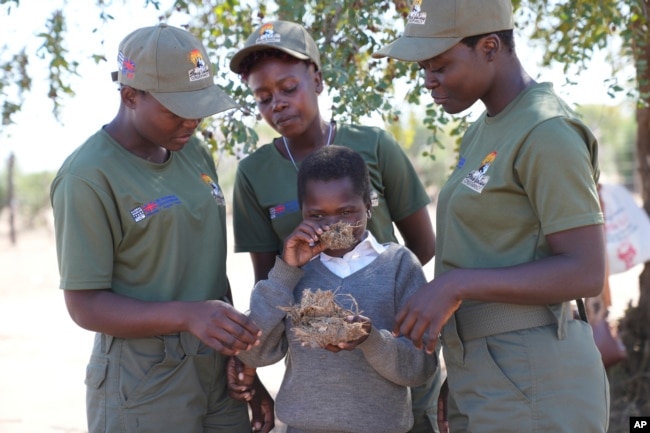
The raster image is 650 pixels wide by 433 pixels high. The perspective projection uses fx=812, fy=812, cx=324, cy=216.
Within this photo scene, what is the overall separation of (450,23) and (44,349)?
7.44m

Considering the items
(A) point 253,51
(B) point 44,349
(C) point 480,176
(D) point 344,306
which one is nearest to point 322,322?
(D) point 344,306

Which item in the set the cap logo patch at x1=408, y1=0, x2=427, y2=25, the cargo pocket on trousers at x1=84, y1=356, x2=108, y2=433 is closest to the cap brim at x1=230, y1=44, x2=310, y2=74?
the cap logo patch at x1=408, y1=0, x2=427, y2=25

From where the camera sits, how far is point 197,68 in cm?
→ 290

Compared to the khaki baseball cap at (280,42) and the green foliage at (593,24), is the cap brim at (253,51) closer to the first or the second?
the khaki baseball cap at (280,42)

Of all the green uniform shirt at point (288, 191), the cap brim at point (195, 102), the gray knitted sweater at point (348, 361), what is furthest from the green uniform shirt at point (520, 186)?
the cap brim at point (195, 102)

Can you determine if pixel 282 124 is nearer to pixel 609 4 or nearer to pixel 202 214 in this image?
pixel 202 214

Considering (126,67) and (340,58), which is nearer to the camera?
(126,67)

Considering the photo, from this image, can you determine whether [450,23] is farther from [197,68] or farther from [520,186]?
[197,68]

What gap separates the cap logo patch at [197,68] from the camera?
288 cm

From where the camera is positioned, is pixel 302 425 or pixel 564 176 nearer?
pixel 564 176

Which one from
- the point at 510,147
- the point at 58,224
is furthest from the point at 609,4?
the point at 58,224

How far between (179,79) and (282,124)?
1.64 ft

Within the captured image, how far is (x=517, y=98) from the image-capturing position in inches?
97.3

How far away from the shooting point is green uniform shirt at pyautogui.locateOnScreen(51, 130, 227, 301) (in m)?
2.60
